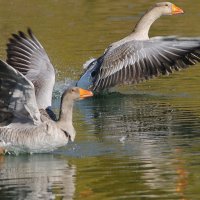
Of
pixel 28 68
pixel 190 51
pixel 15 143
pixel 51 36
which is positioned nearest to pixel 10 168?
A: pixel 15 143

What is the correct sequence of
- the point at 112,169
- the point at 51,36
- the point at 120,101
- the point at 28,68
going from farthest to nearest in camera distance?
the point at 51,36 → the point at 120,101 → the point at 28,68 → the point at 112,169

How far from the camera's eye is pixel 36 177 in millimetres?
12016

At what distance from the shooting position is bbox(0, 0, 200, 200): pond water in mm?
11344

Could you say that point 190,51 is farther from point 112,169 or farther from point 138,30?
point 112,169

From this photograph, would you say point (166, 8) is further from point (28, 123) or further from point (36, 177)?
point (36, 177)

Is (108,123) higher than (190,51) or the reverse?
the reverse

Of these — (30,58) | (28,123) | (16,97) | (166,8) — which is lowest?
(28,123)

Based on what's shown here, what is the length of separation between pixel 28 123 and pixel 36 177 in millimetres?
1311

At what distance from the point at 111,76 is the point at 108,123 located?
1891 millimetres

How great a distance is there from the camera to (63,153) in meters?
13.3

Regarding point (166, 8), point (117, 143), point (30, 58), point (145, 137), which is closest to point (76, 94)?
point (117, 143)

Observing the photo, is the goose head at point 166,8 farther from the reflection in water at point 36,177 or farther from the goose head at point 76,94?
the reflection in water at point 36,177

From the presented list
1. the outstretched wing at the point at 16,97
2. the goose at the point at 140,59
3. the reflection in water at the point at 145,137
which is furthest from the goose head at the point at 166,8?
the outstretched wing at the point at 16,97

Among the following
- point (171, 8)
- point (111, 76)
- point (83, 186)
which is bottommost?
point (83, 186)
